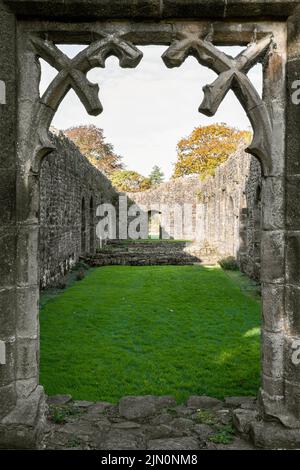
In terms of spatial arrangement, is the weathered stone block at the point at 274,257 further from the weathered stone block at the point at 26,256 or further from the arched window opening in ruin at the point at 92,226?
the arched window opening in ruin at the point at 92,226

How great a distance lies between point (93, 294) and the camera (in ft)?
32.1

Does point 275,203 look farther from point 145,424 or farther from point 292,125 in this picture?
point 145,424

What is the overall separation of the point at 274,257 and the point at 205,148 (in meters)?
37.0

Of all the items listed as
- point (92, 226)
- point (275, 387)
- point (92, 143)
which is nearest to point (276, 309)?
point (275, 387)

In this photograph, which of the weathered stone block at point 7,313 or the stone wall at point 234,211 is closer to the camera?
the weathered stone block at point 7,313

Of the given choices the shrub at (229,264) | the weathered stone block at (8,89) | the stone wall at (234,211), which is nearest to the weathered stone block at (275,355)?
the weathered stone block at (8,89)

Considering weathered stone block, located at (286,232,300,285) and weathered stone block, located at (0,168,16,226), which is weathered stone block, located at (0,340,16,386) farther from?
weathered stone block, located at (286,232,300,285)

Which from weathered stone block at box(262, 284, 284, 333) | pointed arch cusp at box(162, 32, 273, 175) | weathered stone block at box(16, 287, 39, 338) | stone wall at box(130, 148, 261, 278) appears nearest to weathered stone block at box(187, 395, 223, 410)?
weathered stone block at box(262, 284, 284, 333)

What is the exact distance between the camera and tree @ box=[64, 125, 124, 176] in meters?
43.9

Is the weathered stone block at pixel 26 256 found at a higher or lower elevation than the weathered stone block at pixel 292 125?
lower

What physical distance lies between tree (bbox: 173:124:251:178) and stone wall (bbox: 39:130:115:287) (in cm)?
2120

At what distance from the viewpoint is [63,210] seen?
13.1 m

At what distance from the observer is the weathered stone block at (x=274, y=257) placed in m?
2.98

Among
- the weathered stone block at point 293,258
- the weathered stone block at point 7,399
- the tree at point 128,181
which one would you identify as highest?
the tree at point 128,181
